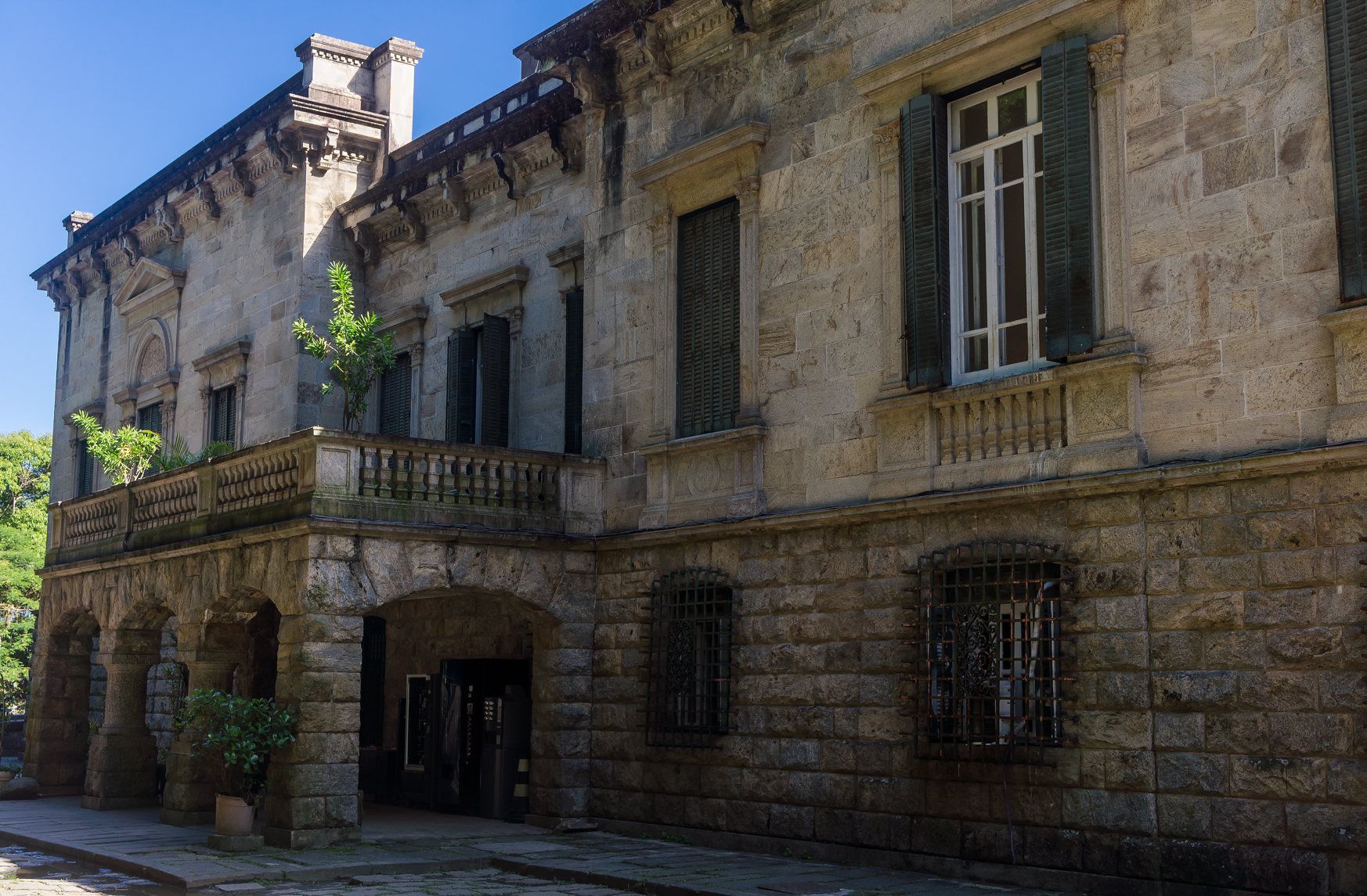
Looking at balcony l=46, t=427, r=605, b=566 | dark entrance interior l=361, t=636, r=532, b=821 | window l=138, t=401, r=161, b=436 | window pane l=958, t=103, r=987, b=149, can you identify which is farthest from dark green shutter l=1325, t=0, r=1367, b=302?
window l=138, t=401, r=161, b=436

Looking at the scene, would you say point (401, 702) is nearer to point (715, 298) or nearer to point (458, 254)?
point (458, 254)

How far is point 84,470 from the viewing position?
29672 millimetres

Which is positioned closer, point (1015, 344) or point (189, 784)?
point (1015, 344)

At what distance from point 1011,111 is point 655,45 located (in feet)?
17.0

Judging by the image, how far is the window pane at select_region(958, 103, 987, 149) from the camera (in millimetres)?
12852

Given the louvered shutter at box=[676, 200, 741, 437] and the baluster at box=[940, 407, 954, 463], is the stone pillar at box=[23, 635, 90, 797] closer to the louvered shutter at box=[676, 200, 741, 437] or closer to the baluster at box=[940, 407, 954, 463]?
the louvered shutter at box=[676, 200, 741, 437]

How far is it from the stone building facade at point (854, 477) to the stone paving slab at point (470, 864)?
0.47m

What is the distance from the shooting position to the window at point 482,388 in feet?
63.9

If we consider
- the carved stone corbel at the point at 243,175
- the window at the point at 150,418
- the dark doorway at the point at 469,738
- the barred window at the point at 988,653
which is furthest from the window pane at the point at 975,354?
the window at the point at 150,418

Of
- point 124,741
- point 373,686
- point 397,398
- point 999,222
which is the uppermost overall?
point 397,398

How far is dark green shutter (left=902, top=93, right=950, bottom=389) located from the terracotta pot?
317 inches

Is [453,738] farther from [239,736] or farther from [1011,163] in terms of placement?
[1011,163]

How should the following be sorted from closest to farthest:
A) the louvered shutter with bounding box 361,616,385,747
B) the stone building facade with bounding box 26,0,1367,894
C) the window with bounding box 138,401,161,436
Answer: the stone building facade with bounding box 26,0,1367,894, the louvered shutter with bounding box 361,616,385,747, the window with bounding box 138,401,161,436

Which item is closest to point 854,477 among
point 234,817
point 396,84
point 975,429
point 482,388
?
point 975,429
